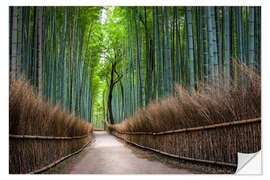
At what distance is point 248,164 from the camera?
7.73 feet

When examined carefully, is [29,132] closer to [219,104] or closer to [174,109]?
[219,104]

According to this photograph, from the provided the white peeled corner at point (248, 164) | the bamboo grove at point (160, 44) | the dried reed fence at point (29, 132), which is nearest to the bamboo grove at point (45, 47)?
the bamboo grove at point (160, 44)

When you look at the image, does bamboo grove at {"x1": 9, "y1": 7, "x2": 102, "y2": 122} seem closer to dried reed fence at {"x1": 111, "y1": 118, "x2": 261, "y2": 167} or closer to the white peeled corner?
dried reed fence at {"x1": 111, "y1": 118, "x2": 261, "y2": 167}

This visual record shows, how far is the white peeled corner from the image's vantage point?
7.61 ft

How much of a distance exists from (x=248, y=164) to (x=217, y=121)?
1.72 feet

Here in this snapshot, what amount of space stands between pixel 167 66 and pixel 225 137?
2.44m

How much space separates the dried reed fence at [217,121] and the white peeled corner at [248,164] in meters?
0.06

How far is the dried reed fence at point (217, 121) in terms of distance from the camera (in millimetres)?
2277

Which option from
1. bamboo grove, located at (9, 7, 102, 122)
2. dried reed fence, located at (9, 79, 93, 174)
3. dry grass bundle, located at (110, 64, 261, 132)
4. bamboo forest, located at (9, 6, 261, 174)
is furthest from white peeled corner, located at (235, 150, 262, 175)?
bamboo grove, located at (9, 7, 102, 122)

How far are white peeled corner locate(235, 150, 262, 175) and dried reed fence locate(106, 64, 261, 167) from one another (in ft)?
0.19

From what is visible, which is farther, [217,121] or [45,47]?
[45,47]

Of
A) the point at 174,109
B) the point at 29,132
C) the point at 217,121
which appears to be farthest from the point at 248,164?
the point at 29,132

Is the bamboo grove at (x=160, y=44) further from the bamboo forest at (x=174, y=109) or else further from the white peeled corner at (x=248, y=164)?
the white peeled corner at (x=248, y=164)
